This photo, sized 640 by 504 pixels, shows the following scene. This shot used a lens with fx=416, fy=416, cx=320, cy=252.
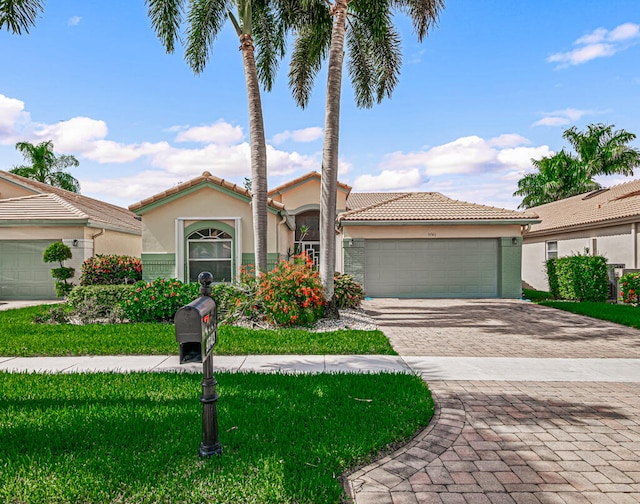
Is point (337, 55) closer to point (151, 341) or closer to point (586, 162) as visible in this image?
point (151, 341)

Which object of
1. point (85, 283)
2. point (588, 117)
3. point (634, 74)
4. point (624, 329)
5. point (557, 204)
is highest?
point (588, 117)

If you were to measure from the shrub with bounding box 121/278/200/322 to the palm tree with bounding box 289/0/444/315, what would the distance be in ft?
11.8

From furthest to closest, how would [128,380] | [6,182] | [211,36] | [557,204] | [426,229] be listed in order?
[557,204], [6,182], [426,229], [211,36], [128,380]

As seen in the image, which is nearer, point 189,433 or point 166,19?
point 189,433

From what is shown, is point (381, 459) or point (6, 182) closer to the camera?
point (381, 459)

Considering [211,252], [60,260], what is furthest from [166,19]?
[60,260]

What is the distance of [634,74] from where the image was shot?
1427cm

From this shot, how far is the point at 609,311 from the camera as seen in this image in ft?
39.8

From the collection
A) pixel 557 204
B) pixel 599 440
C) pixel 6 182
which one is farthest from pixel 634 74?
pixel 6 182

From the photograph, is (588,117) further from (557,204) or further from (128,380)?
(128,380)

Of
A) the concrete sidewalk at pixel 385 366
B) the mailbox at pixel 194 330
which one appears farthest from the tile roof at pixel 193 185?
the mailbox at pixel 194 330

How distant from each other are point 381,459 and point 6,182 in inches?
951

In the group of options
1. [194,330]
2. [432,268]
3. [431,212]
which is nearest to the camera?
[194,330]

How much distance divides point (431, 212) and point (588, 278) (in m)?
6.17
